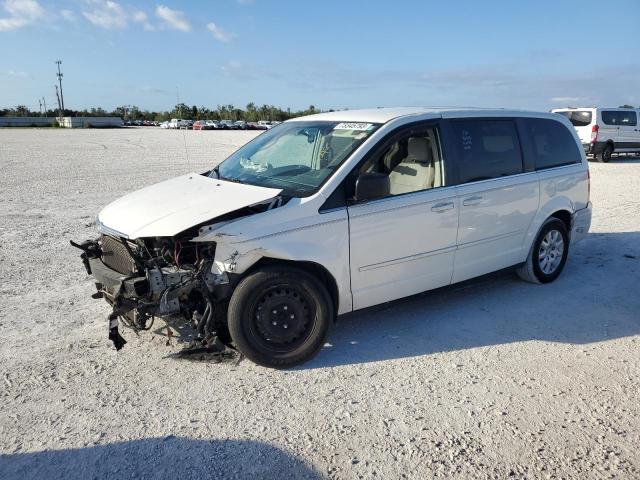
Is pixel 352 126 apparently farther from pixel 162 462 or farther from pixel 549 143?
pixel 162 462

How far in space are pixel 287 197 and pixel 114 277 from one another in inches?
56.4

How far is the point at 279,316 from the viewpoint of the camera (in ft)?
12.9

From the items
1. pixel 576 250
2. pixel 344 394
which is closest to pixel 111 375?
pixel 344 394

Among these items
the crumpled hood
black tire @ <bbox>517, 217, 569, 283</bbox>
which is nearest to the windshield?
the crumpled hood

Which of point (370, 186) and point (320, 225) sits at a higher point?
point (370, 186)

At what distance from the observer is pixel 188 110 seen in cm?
10756

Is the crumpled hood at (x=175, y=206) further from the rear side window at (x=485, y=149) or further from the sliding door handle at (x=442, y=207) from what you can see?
the rear side window at (x=485, y=149)

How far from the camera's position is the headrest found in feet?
15.7

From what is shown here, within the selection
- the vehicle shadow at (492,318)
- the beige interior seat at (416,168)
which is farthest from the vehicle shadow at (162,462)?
the beige interior seat at (416,168)

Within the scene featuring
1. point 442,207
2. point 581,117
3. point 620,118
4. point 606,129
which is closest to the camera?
point 442,207

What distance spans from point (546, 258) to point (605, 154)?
1721 centimetres

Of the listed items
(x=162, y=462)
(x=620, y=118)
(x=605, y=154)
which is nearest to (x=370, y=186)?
(x=162, y=462)

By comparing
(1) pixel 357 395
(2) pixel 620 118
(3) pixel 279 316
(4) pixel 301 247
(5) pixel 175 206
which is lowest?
(1) pixel 357 395

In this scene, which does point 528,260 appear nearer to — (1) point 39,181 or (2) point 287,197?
(2) point 287,197
